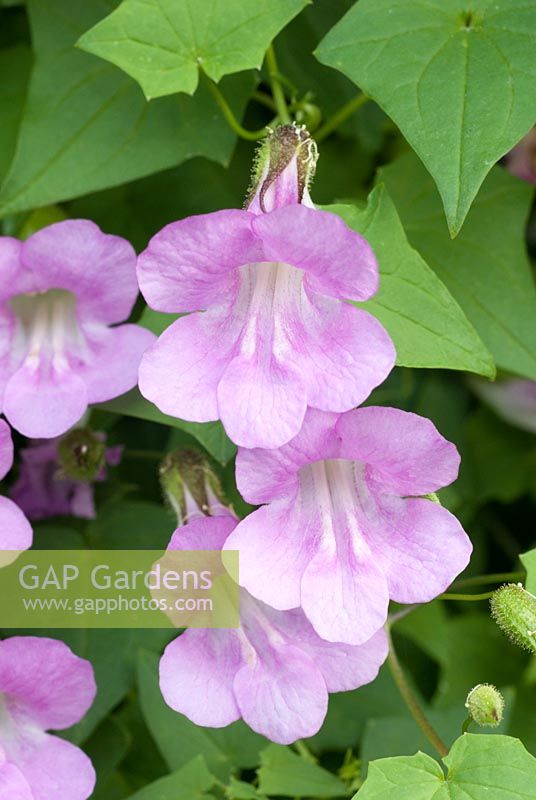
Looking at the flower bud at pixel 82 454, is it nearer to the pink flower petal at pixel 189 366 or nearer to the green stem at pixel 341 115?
the pink flower petal at pixel 189 366

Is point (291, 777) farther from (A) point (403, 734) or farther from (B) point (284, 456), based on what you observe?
(B) point (284, 456)

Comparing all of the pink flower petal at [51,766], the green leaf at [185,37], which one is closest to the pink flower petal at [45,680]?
the pink flower petal at [51,766]

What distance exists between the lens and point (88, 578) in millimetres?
1197

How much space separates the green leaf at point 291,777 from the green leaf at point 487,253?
48cm

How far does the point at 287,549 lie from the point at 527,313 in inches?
16.5

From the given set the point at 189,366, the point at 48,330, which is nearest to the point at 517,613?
the point at 189,366

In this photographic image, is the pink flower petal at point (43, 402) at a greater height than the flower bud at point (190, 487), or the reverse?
the pink flower petal at point (43, 402)

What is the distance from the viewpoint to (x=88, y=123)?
3.70 feet

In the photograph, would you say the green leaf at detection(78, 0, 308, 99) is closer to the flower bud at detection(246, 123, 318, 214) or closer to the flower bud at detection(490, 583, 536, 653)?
the flower bud at detection(246, 123, 318, 214)

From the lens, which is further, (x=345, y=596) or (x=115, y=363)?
(x=115, y=363)

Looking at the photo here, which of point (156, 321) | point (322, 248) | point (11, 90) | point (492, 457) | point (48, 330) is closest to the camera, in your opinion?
point (322, 248)

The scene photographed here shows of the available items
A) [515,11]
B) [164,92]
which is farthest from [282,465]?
[515,11]

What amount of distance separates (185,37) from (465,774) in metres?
0.72

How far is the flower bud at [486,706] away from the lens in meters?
0.91
